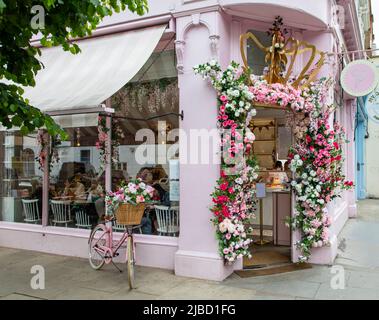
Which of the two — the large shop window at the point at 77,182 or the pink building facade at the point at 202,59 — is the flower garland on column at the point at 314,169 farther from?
the large shop window at the point at 77,182

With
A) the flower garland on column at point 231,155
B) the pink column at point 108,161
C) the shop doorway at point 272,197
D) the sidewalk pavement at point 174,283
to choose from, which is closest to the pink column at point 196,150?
the flower garland on column at point 231,155

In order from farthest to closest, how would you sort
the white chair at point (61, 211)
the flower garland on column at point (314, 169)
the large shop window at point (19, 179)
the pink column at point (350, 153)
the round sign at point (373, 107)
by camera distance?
the pink column at point (350, 153), the large shop window at point (19, 179), the white chair at point (61, 211), the round sign at point (373, 107), the flower garland on column at point (314, 169)

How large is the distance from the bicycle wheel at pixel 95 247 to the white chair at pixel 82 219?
2.60 ft

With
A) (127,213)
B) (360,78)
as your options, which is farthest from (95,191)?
(360,78)

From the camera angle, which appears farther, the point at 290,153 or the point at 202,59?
the point at 290,153

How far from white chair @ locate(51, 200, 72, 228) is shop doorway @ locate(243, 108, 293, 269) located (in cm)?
358

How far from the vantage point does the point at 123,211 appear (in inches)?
215

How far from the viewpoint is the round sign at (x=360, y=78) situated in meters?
5.96

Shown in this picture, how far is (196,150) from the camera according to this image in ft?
19.4

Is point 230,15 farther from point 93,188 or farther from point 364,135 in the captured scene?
point 364,135

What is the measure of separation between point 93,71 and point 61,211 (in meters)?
2.99

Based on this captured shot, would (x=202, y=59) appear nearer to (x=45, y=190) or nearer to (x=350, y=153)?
(x=45, y=190)

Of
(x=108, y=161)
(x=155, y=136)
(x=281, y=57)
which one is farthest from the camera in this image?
(x=108, y=161)
